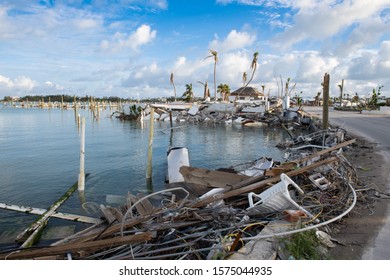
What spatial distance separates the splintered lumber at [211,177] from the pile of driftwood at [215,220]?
289 mm

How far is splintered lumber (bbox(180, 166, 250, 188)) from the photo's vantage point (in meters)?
9.27

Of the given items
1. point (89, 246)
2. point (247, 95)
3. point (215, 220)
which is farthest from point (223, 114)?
point (89, 246)

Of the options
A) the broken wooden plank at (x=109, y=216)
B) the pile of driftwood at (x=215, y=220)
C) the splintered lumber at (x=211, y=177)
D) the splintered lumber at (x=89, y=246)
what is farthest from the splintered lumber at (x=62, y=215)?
the splintered lumber at (x=211, y=177)

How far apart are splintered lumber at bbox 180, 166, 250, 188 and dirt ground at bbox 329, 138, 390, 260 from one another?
10.6 ft

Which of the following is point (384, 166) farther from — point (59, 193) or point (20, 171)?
point (20, 171)

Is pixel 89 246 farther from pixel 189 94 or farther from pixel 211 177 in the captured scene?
pixel 189 94

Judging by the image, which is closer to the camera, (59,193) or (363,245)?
(363,245)

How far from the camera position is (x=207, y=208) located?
673 cm

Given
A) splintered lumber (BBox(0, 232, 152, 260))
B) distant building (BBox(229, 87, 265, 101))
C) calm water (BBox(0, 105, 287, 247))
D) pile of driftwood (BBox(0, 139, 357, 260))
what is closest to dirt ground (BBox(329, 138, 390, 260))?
pile of driftwood (BBox(0, 139, 357, 260))

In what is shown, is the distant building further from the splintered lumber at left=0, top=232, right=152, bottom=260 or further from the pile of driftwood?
the splintered lumber at left=0, top=232, right=152, bottom=260

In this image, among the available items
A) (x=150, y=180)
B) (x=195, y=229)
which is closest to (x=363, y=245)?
(x=195, y=229)

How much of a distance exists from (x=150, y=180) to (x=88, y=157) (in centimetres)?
771

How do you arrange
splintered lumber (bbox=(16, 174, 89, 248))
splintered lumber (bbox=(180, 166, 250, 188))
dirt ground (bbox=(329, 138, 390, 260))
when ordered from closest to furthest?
dirt ground (bbox=(329, 138, 390, 260))
splintered lumber (bbox=(16, 174, 89, 248))
splintered lumber (bbox=(180, 166, 250, 188))

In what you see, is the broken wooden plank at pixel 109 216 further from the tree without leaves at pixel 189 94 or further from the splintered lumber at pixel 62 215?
the tree without leaves at pixel 189 94
